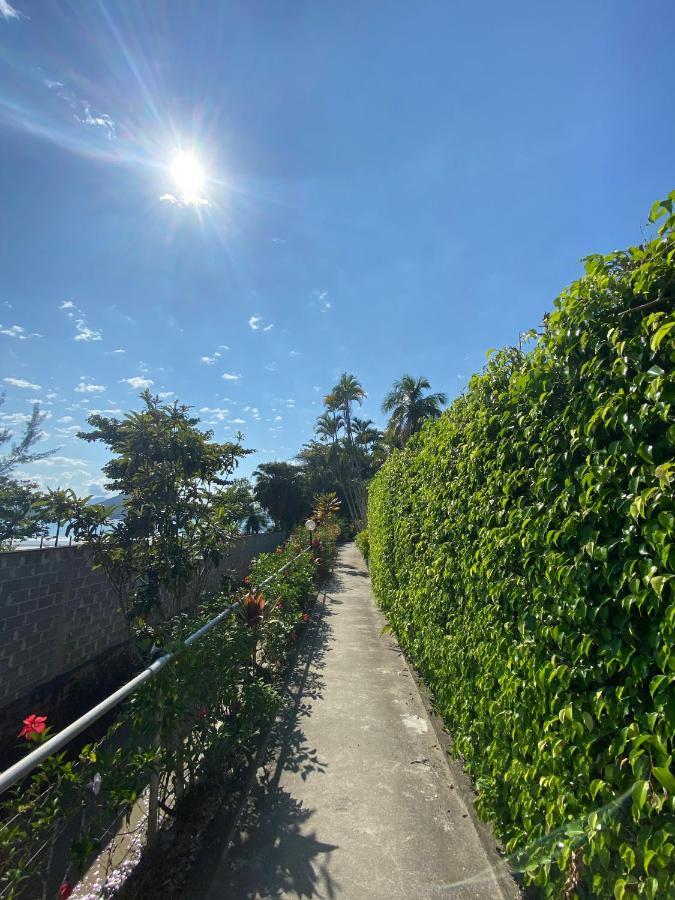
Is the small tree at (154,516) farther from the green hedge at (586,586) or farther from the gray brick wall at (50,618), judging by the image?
the green hedge at (586,586)

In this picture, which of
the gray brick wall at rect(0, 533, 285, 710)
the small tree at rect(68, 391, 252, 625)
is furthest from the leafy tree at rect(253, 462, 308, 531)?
the small tree at rect(68, 391, 252, 625)

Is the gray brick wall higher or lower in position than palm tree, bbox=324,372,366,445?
lower

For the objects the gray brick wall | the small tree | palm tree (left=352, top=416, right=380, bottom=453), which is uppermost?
palm tree (left=352, top=416, right=380, bottom=453)

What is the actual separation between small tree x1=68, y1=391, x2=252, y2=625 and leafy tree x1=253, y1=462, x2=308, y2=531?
29.1m

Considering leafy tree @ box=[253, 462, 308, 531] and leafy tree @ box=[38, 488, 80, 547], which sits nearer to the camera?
leafy tree @ box=[38, 488, 80, 547]

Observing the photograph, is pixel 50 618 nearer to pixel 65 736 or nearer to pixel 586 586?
pixel 65 736

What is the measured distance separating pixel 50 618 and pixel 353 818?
3699 millimetres

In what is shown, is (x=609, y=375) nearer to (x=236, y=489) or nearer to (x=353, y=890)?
(x=353, y=890)

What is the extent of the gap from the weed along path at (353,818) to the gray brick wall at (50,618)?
256 cm

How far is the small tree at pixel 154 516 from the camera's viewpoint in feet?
12.6

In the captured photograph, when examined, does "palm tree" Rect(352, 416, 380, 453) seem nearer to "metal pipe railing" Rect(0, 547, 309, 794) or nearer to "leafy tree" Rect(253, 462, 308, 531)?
"leafy tree" Rect(253, 462, 308, 531)

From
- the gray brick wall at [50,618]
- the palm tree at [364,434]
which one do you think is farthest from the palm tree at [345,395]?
the gray brick wall at [50,618]

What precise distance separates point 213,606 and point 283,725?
1.46 meters

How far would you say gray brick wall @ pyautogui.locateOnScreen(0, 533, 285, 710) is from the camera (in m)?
3.98
